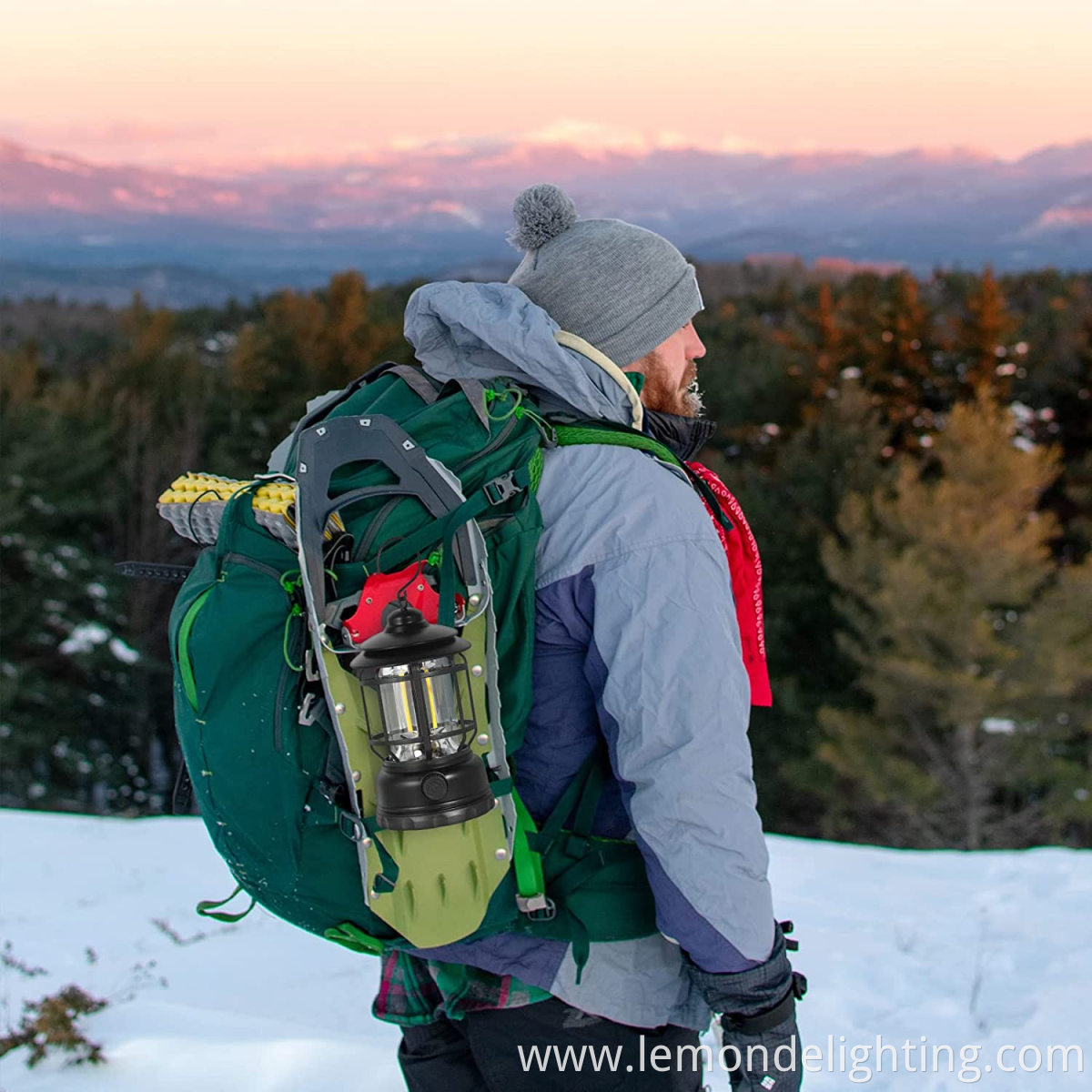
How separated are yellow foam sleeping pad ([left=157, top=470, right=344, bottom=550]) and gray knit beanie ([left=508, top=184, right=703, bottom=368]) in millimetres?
499

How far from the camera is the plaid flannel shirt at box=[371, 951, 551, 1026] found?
5.14 ft

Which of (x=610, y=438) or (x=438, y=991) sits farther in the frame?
(x=438, y=991)

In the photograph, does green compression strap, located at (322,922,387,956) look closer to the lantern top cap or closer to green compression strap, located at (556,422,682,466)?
the lantern top cap

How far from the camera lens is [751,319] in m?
33.1

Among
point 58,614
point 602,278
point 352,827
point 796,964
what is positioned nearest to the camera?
point 352,827

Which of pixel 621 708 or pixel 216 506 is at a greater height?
pixel 216 506

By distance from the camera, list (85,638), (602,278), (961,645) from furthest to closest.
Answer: (85,638) → (961,645) → (602,278)

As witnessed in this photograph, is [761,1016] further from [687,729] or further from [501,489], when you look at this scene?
[501,489]

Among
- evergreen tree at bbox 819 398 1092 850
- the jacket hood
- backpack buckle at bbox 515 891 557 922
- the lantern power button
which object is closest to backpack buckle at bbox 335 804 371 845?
the lantern power button

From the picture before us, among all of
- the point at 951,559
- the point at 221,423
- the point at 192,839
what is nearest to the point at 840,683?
the point at 951,559

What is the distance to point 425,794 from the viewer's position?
1324 mm

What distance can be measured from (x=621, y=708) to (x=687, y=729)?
0.28 ft

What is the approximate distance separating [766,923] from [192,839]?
5938mm

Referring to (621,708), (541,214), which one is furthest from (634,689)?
(541,214)
